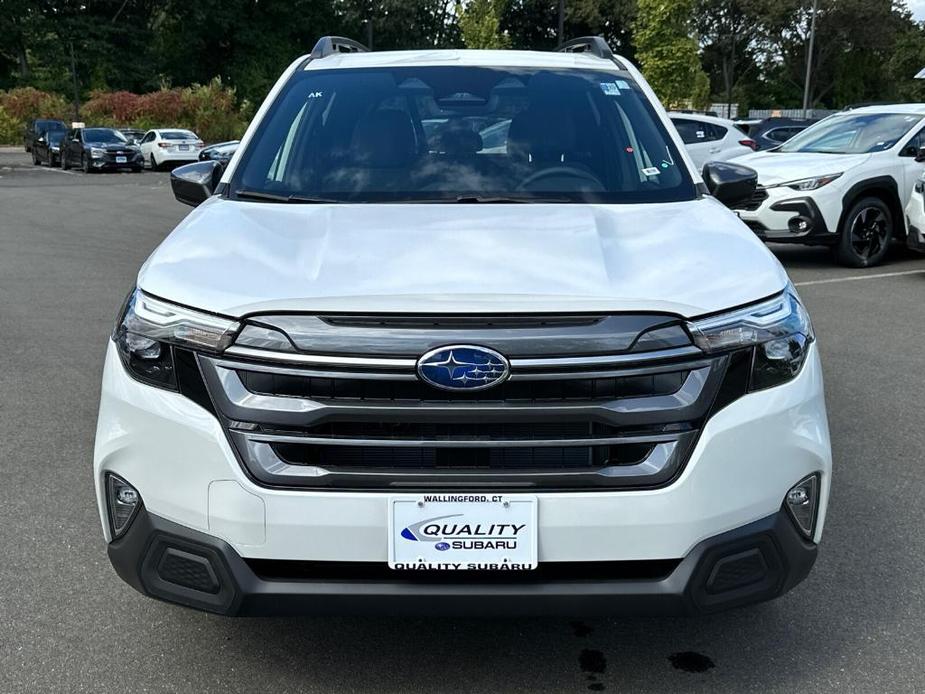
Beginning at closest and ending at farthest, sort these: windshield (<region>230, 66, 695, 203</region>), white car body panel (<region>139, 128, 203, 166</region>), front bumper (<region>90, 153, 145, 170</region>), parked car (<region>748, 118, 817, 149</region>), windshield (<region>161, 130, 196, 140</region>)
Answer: windshield (<region>230, 66, 695, 203</region>) → parked car (<region>748, 118, 817, 149</region>) → front bumper (<region>90, 153, 145, 170</region>) → white car body panel (<region>139, 128, 203, 166</region>) → windshield (<region>161, 130, 196, 140</region>)

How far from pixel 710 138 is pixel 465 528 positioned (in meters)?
14.1

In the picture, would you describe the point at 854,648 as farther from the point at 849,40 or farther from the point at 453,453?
the point at 849,40

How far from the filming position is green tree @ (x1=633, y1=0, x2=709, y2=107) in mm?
30391

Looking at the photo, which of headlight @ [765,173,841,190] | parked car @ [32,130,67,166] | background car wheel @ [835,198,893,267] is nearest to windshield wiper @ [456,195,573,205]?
headlight @ [765,173,841,190]

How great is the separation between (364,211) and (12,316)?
598 centimetres

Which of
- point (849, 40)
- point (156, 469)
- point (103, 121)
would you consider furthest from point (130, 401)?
point (849, 40)

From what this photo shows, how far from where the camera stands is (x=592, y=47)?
16.2ft

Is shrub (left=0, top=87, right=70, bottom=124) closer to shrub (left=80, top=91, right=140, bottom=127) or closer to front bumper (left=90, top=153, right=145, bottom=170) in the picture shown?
shrub (left=80, top=91, right=140, bottom=127)

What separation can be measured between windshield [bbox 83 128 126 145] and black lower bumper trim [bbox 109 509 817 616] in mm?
31634

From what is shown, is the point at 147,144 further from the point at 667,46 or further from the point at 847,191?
the point at 847,191

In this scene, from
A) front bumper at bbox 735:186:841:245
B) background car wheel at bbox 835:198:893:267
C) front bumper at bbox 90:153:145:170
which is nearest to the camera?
front bumper at bbox 735:186:841:245

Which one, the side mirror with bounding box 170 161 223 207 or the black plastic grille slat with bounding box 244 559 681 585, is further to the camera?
the side mirror with bounding box 170 161 223 207

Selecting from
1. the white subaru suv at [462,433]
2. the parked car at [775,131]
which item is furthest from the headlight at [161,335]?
the parked car at [775,131]

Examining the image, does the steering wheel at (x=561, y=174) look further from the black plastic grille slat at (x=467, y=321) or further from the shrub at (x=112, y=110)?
the shrub at (x=112, y=110)
